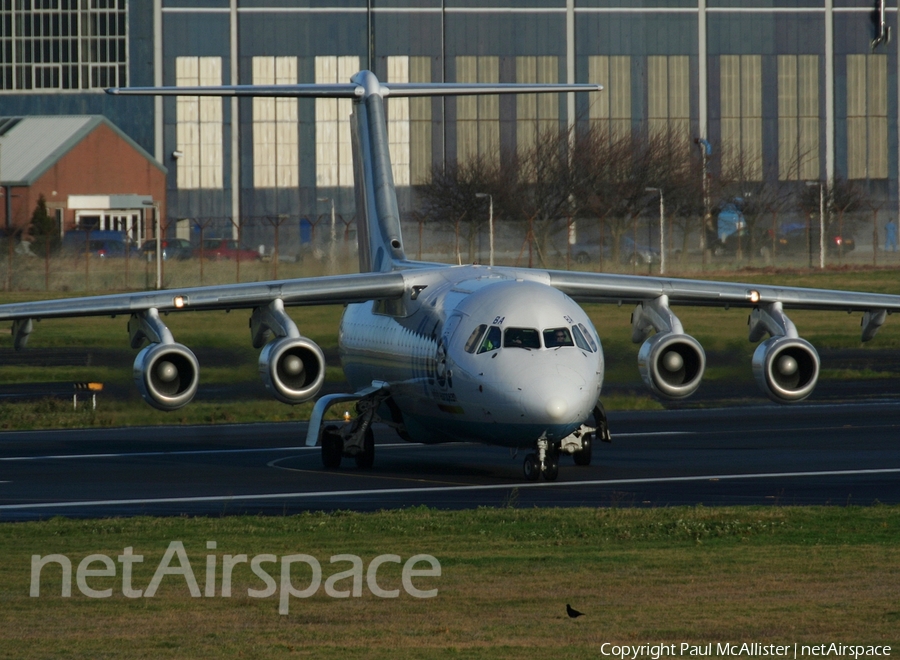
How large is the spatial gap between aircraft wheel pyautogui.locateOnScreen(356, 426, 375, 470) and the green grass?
681 cm

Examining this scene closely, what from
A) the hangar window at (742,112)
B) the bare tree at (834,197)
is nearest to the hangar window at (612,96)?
the hangar window at (742,112)

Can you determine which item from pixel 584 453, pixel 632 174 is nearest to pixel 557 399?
pixel 584 453

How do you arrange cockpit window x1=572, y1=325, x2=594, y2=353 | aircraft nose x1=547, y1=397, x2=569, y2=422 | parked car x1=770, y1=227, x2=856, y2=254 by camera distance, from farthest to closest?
parked car x1=770, y1=227, x2=856, y2=254
cockpit window x1=572, y1=325, x2=594, y2=353
aircraft nose x1=547, y1=397, x2=569, y2=422

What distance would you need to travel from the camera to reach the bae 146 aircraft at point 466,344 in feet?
69.9

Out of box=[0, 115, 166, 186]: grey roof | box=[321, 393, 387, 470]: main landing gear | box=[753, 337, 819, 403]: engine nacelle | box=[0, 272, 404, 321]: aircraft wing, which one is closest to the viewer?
box=[0, 272, 404, 321]: aircraft wing

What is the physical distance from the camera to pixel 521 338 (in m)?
21.4

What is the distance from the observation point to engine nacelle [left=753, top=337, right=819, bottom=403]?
77.3 ft

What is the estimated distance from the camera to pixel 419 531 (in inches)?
655

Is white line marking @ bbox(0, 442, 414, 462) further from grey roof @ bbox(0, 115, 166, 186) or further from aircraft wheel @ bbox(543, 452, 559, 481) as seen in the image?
grey roof @ bbox(0, 115, 166, 186)

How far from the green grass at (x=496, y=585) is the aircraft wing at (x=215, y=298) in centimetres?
599

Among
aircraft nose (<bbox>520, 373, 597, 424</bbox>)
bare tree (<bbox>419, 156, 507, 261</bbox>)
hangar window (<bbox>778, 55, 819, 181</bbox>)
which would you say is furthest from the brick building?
aircraft nose (<bbox>520, 373, 597, 424</bbox>)

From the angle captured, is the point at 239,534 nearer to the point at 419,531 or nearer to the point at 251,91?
the point at 419,531

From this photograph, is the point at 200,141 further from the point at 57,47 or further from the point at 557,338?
the point at 557,338

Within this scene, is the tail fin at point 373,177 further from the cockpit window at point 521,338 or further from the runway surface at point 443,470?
the cockpit window at point 521,338
